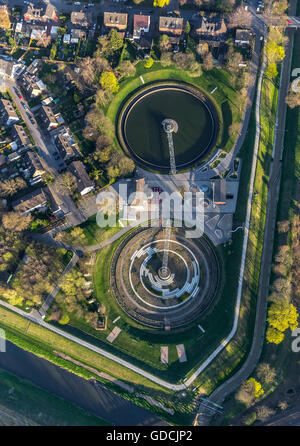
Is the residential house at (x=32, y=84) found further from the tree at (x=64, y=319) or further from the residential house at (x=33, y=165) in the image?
the tree at (x=64, y=319)

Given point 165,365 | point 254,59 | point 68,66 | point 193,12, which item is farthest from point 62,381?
point 193,12

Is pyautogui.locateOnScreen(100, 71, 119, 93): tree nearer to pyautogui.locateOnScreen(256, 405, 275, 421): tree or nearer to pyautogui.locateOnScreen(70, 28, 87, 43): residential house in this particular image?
pyautogui.locateOnScreen(70, 28, 87, 43): residential house

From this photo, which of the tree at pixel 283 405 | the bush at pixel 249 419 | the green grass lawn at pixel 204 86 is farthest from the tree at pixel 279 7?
the bush at pixel 249 419

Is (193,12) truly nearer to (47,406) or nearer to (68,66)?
(68,66)

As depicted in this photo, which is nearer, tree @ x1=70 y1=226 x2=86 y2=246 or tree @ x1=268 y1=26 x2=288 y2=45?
tree @ x1=70 y1=226 x2=86 y2=246

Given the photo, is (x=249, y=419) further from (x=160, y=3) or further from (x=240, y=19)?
Answer: (x=160, y=3)

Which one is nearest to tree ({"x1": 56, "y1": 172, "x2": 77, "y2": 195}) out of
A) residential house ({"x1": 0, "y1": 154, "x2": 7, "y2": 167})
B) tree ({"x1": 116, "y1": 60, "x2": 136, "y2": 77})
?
residential house ({"x1": 0, "y1": 154, "x2": 7, "y2": 167})
